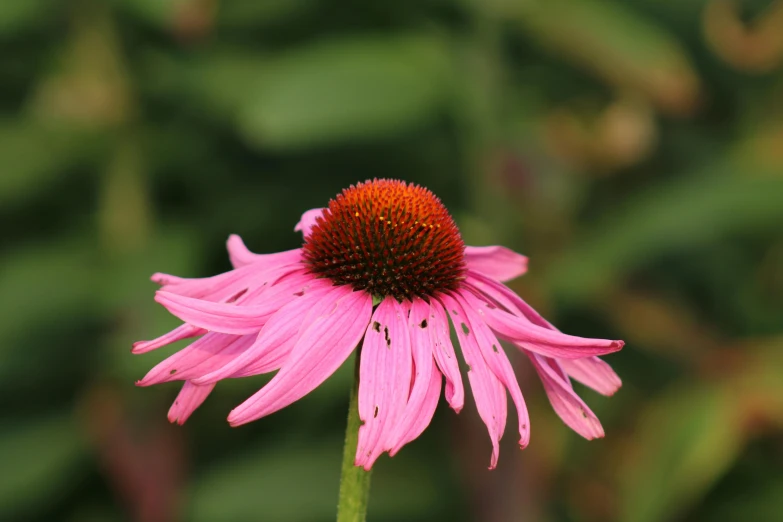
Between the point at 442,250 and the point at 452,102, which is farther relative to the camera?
the point at 452,102

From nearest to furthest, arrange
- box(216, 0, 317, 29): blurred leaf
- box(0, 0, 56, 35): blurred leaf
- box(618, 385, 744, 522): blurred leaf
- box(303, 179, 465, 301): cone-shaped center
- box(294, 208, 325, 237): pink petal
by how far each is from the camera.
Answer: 1. box(303, 179, 465, 301): cone-shaped center
2. box(294, 208, 325, 237): pink petal
3. box(618, 385, 744, 522): blurred leaf
4. box(0, 0, 56, 35): blurred leaf
5. box(216, 0, 317, 29): blurred leaf

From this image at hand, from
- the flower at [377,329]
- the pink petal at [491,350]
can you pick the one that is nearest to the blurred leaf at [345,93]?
the flower at [377,329]

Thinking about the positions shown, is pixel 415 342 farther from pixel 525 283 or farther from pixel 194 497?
pixel 194 497

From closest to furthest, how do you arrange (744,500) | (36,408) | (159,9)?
(159,9), (744,500), (36,408)

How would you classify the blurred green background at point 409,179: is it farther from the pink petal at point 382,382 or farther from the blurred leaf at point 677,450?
the pink petal at point 382,382

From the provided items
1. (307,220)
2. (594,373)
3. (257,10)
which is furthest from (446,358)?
(257,10)

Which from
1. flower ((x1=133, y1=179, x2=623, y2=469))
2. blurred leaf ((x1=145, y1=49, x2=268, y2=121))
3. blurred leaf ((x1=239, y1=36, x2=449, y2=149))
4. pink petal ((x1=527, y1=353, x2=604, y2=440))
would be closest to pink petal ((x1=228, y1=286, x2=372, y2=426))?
flower ((x1=133, y1=179, x2=623, y2=469))

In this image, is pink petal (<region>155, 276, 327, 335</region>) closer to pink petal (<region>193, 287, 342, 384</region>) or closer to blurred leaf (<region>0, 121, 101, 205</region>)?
pink petal (<region>193, 287, 342, 384</region>)

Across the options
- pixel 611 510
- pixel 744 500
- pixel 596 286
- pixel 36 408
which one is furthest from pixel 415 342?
pixel 36 408

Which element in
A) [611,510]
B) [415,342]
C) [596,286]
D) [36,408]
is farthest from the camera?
[36,408]
